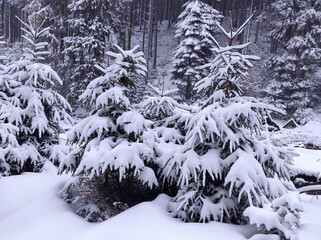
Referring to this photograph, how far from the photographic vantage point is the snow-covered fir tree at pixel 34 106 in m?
5.85

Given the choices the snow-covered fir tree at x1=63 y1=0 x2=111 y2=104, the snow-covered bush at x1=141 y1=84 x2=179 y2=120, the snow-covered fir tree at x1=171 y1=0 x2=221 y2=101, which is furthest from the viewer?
the snow-covered fir tree at x1=63 y1=0 x2=111 y2=104

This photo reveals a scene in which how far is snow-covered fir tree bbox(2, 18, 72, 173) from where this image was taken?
5852 millimetres

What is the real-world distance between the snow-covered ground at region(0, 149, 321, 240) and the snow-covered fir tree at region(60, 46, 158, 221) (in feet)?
1.15

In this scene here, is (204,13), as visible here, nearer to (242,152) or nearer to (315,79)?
(315,79)

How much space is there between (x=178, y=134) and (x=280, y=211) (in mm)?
2270

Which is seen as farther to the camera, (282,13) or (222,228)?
(282,13)

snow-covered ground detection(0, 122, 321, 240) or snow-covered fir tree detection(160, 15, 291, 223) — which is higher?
snow-covered fir tree detection(160, 15, 291, 223)

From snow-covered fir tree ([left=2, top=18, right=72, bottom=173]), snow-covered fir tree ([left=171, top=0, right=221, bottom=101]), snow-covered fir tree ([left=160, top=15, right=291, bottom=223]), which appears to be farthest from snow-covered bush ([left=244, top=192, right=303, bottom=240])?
snow-covered fir tree ([left=171, top=0, right=221, bottom=101])

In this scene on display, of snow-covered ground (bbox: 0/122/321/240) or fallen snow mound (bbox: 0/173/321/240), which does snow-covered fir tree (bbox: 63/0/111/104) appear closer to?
snow-covered ground (bbox: 0/122/321/240)

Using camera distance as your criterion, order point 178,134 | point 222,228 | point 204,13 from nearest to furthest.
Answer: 1. point 222,228
2. point 178,134
3. point 204,13

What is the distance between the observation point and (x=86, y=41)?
21.8 m

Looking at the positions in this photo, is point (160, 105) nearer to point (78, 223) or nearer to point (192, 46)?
point (78, 223)

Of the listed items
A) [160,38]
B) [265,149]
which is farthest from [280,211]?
[160,38]

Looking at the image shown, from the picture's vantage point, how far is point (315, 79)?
24422mm
